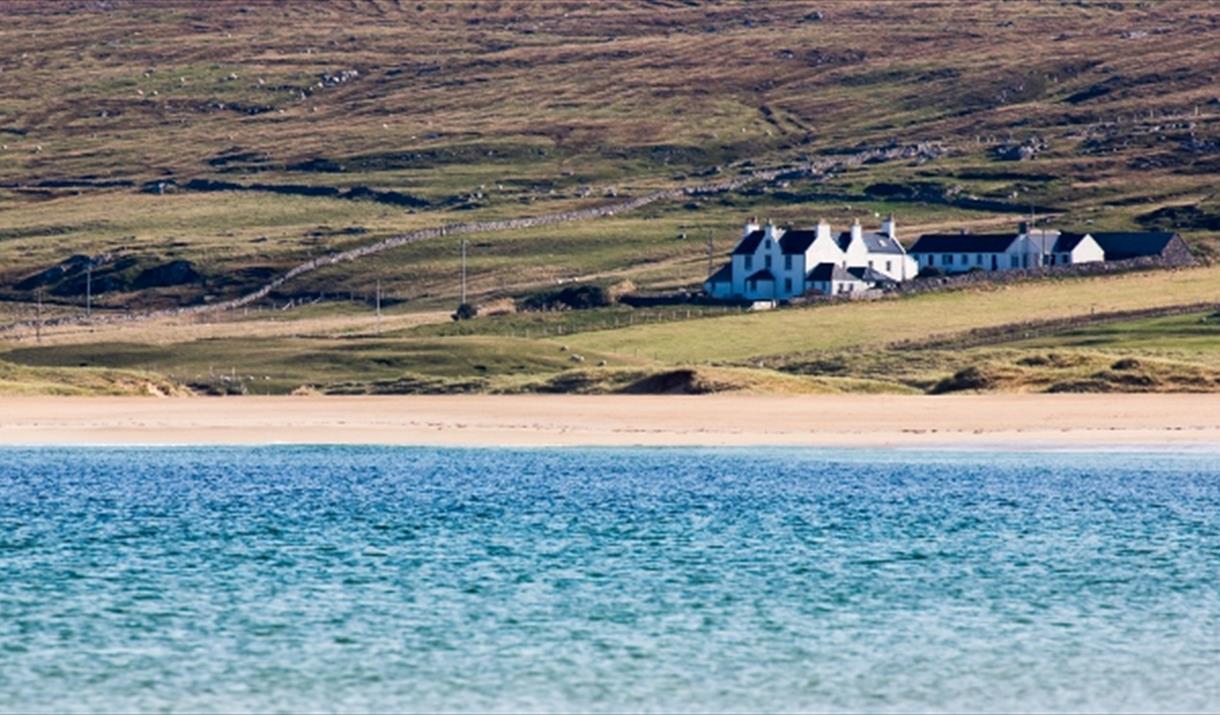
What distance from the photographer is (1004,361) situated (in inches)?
3472

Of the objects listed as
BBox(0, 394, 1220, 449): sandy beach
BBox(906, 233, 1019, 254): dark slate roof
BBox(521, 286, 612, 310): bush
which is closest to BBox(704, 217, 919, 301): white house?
BBox(521, 286, 612, 310): bush

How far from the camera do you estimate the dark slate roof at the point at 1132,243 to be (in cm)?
16338

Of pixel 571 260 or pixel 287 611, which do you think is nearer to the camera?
pixel 287 611

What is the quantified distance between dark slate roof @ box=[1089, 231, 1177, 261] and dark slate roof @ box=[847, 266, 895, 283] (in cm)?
1756

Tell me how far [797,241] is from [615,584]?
404 ft

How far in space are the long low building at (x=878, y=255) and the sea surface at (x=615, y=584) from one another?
94422 millimetres

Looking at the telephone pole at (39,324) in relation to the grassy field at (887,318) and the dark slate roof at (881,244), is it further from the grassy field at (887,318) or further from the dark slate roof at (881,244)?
the dark slate roof at (881,244)

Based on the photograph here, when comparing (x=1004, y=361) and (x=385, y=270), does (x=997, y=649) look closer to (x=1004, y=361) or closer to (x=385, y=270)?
(x=1004, y=361)

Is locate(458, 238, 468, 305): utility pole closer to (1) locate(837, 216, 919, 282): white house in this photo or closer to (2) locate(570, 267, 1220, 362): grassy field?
(1) locate(837, 216, 919, 282): white house

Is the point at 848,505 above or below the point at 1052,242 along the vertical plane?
below

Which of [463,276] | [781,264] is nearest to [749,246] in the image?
[781,264]

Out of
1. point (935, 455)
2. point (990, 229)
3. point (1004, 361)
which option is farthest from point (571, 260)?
point (935, 455)

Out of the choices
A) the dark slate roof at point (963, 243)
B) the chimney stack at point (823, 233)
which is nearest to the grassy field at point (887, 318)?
the chimney stack at point (823, 233)

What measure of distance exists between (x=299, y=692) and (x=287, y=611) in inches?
277
